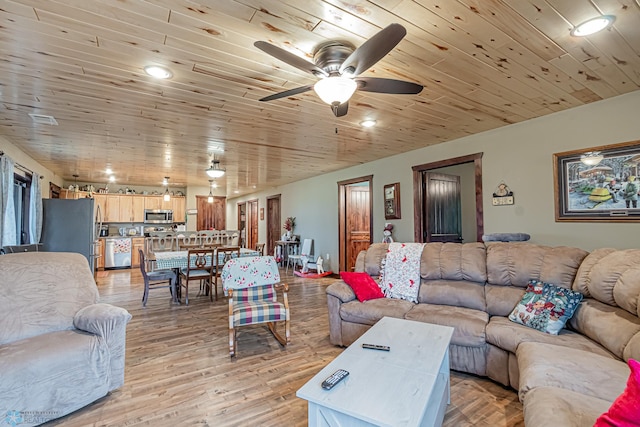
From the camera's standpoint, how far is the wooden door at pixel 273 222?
9.56 m

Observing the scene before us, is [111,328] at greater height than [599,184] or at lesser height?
lesser

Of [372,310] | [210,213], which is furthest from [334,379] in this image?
[210,213]

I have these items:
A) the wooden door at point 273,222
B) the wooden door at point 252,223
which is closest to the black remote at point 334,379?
the wooden door at point 273,222

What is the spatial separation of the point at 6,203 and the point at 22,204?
1378 millimetres

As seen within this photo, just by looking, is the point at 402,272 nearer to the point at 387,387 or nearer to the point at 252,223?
the point at 387,387

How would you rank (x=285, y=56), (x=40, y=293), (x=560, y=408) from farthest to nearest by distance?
(x=40, y=293) < (x=285, y=56) < (x=560, y=408)

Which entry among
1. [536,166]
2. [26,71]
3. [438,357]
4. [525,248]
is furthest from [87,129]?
[536,166]

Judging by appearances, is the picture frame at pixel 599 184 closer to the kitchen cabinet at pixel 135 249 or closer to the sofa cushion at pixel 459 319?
the sofa cushion at pixel 459 319

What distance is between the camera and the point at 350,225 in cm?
671

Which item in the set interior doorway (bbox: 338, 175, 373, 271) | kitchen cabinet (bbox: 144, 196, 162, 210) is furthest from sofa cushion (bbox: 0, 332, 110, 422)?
kitchen cabinet (bbox: 144, 196, 162, 210)

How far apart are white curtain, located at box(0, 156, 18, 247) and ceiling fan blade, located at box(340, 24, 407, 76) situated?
433cm

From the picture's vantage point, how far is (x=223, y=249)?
499cm

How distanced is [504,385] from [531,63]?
243 centimetres

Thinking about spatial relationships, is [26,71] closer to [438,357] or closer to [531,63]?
[438,357]
